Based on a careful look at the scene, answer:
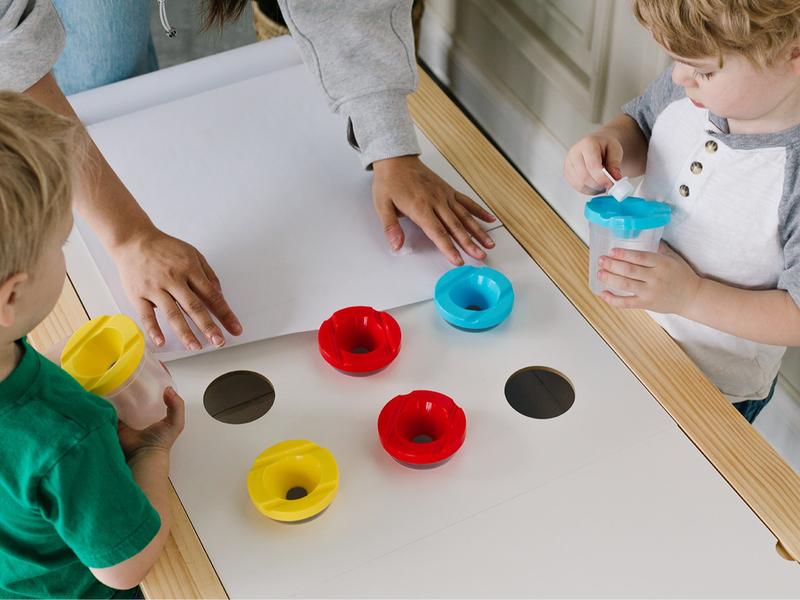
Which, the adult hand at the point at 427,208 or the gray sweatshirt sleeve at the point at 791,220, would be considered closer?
the gray sweatshirt sleeve at the point at 791,220

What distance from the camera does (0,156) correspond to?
0.56 m

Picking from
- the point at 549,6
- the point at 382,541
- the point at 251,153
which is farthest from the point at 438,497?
the point at 549,6

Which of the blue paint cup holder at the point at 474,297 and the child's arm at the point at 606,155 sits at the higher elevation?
the child's arm at the point at 606,155

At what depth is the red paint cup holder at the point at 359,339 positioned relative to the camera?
80 cm

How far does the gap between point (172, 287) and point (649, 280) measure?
41 centimetres

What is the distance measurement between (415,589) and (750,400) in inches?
18.8

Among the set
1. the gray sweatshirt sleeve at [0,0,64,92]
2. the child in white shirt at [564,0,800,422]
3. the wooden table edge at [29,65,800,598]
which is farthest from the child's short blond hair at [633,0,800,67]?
the gray sweatshirt sleeve at [0,0,64,92]

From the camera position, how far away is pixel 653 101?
0.90 meters

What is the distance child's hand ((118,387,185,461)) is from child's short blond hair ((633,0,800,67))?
1.54 ft

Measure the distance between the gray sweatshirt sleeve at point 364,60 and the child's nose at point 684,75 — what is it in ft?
1.03

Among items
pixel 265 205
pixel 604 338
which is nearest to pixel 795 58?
pixel 604 338

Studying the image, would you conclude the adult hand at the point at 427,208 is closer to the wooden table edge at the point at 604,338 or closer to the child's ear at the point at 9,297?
the wooden table edge at the point at 604,338

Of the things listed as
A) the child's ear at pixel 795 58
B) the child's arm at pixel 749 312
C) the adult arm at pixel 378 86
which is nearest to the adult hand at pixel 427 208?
the adult arm at pixel 378 86

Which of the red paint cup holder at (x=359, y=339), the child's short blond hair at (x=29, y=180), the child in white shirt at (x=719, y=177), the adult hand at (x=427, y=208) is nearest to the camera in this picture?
the child's short blond hair at (x=29, y=180)
